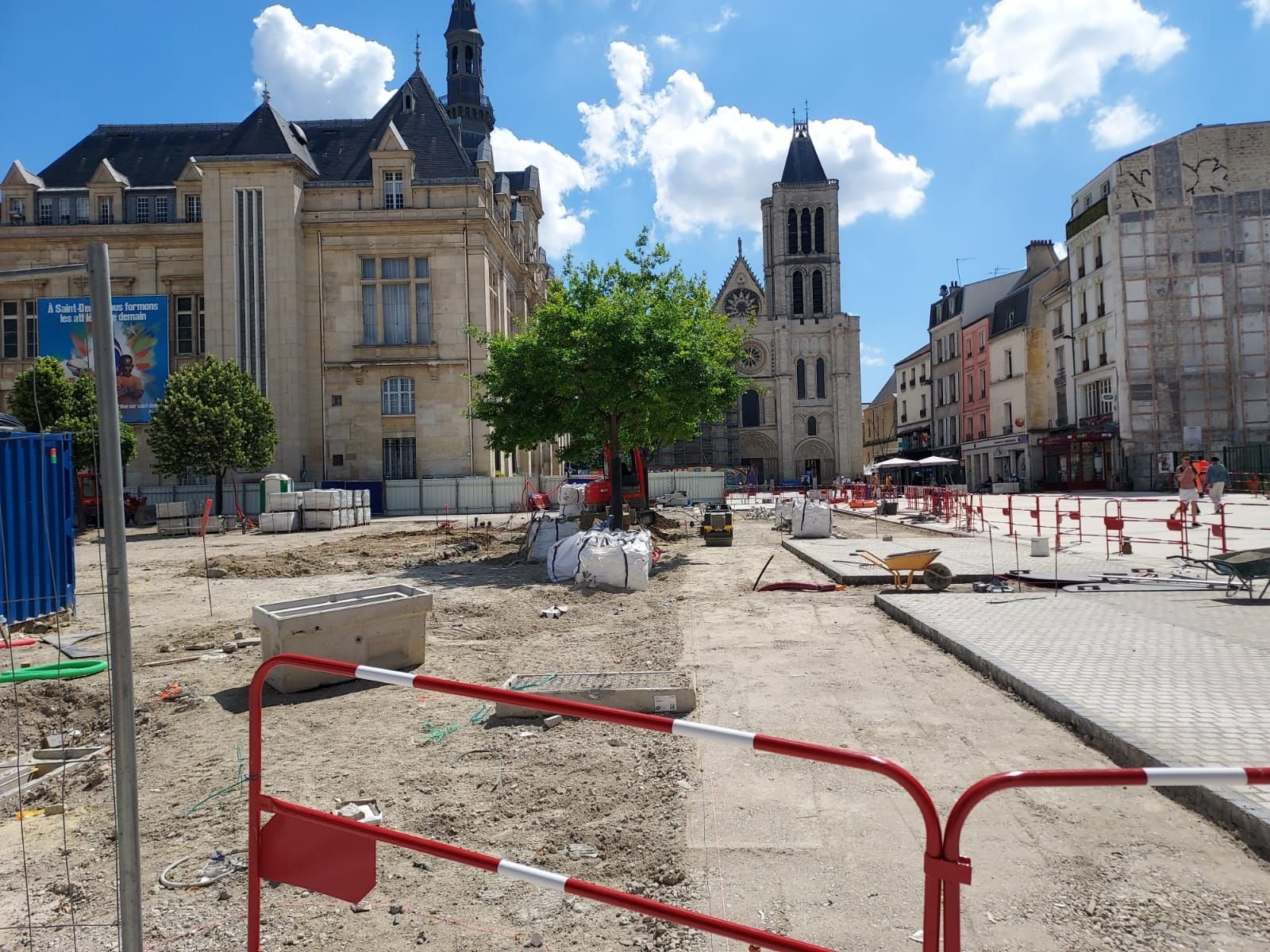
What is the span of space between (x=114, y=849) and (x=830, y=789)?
3841 millimetres

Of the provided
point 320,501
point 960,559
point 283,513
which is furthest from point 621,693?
point 320,501

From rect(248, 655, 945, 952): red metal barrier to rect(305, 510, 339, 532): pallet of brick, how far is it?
27657 millimetres

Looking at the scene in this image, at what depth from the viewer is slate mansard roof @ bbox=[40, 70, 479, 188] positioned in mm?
38656

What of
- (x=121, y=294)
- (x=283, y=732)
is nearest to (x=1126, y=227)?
(x=283, y=732)

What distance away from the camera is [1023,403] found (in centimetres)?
5019

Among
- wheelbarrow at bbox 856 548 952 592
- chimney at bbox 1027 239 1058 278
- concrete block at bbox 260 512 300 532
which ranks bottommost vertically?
wheelbarrow at bbox 856 548 952 592

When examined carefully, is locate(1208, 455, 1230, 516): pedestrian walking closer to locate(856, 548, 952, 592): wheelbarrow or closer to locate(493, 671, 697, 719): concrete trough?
locate(856, 548, 952, 592): wheelbarrow

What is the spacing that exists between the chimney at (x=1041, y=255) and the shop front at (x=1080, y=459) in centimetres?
1544

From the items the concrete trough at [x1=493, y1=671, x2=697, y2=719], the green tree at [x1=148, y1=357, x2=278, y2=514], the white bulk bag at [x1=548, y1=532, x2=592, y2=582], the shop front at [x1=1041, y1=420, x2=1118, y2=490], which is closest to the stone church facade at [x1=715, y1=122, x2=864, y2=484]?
the shop front at [x1=1041, y1=420, x2=1118, y2=490]

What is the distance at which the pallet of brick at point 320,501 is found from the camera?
28969 millimetres

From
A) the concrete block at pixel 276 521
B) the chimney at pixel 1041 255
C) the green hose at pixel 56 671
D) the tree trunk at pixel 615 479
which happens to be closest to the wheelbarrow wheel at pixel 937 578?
the tree trunk at pixel 615 479

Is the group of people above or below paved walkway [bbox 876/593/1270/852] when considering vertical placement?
above

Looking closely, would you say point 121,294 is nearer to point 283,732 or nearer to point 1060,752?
point 283,732

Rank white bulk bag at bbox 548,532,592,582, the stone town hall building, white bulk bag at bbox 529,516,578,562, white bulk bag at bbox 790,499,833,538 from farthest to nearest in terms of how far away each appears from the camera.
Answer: the stone town hall building < white bulk bag at bbox 790,499,833,538 < white bulk bag at bbox 529,516,578,562 < white bulk bag at bbox 548,532,592,582
